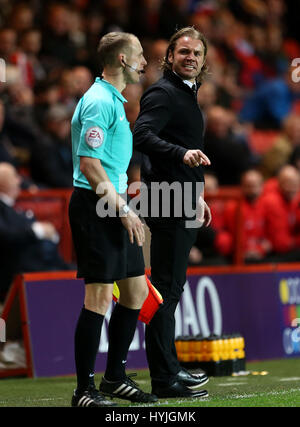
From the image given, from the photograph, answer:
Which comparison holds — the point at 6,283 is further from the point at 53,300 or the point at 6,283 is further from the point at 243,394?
the point at 243,394

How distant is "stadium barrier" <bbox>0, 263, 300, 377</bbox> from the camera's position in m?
7.91

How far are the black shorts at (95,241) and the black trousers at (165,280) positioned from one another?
0.75 metres

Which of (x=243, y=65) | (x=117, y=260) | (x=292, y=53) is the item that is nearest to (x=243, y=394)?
(x=117, y=260)

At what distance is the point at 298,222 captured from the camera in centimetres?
1109

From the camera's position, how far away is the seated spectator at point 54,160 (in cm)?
1045

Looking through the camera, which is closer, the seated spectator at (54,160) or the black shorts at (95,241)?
the black shorts at (95,241)

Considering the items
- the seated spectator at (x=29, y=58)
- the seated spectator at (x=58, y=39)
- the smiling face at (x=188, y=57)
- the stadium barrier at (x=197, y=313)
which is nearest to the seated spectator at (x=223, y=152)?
the seated spectator at (x=58, y=39)

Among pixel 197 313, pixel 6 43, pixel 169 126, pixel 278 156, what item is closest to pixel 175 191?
pixel 169 126

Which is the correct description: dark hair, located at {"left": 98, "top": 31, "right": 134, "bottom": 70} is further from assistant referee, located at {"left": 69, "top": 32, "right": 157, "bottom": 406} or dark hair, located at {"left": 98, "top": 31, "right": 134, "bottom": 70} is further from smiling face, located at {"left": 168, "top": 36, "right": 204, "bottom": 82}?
smiling face, located at {"left": 168, "top": 36, "right": 204, "bottom": 82}
